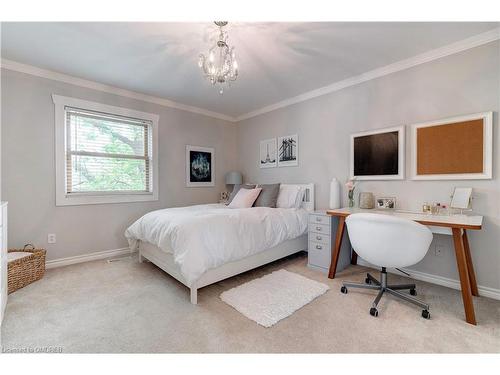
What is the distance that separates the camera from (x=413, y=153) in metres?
2.52

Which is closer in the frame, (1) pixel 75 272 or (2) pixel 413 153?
(2) pixel 413 153

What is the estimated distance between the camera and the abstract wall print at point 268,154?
13.2 feet

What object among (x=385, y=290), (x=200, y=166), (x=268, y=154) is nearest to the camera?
(x=385, y=290)

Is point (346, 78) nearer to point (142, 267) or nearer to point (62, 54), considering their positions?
point (62, 54)

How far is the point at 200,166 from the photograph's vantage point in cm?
424

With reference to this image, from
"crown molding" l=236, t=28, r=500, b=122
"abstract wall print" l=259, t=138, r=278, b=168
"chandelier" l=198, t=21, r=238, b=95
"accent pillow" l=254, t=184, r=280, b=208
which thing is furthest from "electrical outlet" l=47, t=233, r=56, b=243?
"crown molding" l=236, t=28, r=500, b=122

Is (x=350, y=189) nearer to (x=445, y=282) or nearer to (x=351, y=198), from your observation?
(x=351, y=198)

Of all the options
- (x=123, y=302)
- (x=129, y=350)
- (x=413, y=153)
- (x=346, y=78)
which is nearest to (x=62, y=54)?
(x=123, y=302)

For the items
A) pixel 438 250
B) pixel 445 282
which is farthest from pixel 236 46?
pixel 445 282

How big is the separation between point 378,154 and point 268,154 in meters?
1.86

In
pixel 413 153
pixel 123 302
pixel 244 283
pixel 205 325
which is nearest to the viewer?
pixel 205 325

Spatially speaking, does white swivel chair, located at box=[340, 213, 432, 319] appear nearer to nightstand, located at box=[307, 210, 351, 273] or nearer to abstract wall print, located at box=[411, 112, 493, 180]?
nightstand, located at box=[307, 210, 351, 273]

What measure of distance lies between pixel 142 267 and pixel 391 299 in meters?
2.76

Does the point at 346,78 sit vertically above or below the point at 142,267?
above
